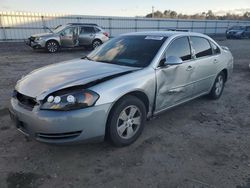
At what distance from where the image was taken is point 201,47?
4965mm

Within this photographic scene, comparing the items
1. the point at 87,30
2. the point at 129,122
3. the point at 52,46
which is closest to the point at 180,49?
the point at 129,122

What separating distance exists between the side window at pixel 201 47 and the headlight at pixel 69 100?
103 inches

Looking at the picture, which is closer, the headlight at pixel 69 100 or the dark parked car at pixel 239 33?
the headlight at pixel 69 100

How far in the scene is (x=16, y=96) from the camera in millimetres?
3395

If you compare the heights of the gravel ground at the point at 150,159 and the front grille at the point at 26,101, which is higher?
the front grille at the point at 26,101

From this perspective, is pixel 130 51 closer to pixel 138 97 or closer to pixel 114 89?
pixel 138 97

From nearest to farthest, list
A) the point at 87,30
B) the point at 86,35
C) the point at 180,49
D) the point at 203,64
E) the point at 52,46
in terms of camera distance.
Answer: the point at 180,49
the point at 203,64
the point at 52,46
the point at 86,35
the point at 87,30

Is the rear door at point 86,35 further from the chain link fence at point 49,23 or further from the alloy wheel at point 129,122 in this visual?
the alloy wheel at point 129,122

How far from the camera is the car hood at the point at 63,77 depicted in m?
3.10

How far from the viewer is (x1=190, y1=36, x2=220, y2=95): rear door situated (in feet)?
15.5

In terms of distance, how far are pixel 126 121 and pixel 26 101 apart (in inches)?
53.9

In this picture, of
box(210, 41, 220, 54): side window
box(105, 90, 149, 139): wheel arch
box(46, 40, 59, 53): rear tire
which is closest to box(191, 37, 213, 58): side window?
box(210, 41, 220, 54): side window

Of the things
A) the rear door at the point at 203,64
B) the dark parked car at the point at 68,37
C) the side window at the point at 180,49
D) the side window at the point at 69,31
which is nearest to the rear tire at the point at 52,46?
the dark parked car at the point at 68,37

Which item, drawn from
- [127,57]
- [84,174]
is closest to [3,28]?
[127,57]
